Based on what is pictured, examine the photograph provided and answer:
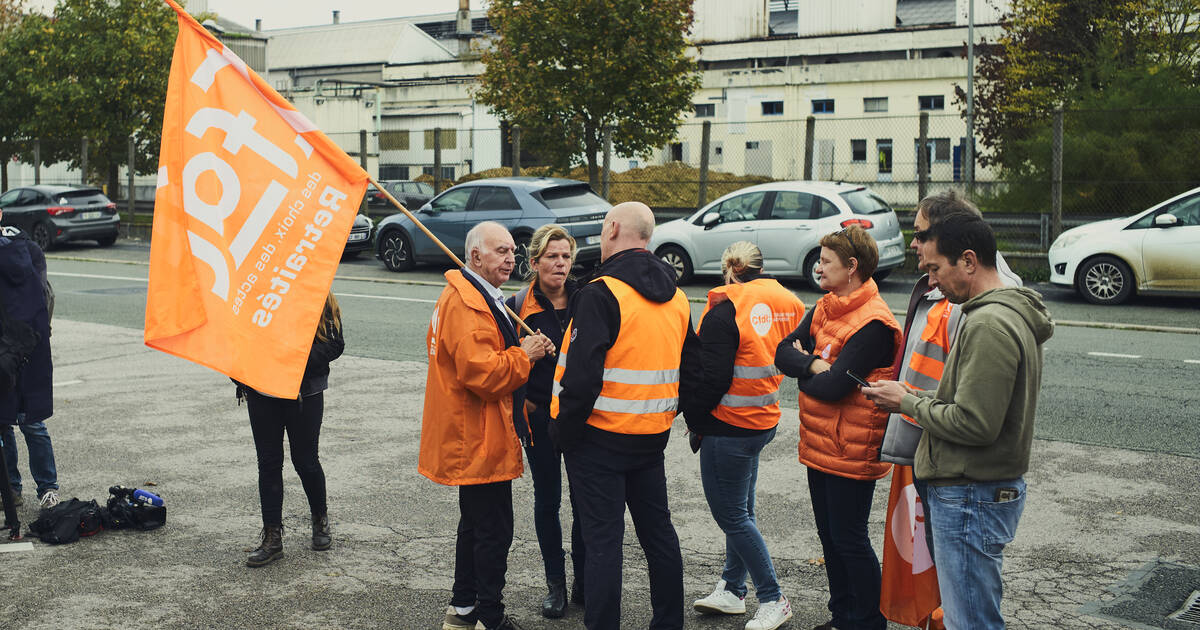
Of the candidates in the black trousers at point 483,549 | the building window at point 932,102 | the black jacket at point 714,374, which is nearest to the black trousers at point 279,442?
the black trousers at point 483,549

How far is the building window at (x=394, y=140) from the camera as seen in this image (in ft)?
111

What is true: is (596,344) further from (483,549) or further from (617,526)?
(483,549)

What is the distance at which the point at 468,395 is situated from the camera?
4.79m

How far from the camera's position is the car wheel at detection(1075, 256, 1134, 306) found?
15.0 m

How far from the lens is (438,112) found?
53.6 meters

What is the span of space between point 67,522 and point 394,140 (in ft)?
97.6

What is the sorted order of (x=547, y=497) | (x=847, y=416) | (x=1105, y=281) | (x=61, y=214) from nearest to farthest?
(x=847, y=416) → (x=547, y=497) → (x=1105, y=281) → (x=61, y=214)

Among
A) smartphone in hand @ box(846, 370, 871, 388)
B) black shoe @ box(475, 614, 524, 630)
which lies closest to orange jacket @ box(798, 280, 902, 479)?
smartphone in hand @ box(846, 370, 871, 388)

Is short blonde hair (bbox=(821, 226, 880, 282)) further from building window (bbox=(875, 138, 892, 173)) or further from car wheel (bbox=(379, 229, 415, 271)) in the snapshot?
building window (bbox=(875, 138, 892, 173))

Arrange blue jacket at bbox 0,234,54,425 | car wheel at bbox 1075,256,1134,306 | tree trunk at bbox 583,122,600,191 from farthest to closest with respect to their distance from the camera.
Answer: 1. tree trunk at bbox 583,122,600,191
2. car wheel at bbox 1075,256,1134,306
3. blue jacket at bbox 0,234,54,425

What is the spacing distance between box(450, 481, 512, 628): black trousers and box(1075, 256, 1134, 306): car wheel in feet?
40.6

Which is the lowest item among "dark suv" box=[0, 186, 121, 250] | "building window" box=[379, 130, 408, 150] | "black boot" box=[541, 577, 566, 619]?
"black boot" box=[541, 577, 566, 619]

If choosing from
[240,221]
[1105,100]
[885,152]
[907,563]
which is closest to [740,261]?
[907,563]

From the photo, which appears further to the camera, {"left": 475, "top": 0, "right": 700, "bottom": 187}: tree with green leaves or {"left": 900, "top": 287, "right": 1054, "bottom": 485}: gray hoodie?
{"left": 475, "top": 0, "right": 700, "bottom": 187}: tree with green leaves
